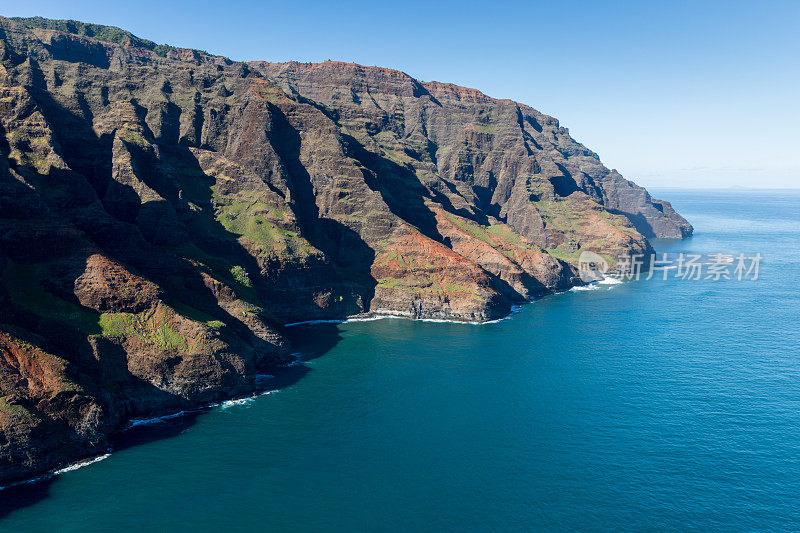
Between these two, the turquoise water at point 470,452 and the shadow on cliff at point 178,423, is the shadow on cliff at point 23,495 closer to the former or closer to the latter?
the shadow on cliff at point 178,423

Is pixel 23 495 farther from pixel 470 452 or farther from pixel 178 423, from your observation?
pixel 470 452

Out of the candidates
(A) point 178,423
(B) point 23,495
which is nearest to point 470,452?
(A) point 178,423

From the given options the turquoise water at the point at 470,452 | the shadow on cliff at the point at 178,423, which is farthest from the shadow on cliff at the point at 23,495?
the turquoise water at the point at 470,452

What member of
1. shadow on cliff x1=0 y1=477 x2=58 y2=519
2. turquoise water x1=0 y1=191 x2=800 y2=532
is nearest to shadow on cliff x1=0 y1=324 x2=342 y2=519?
shadow on cliff x1=0 y1=477 x2=58 y2=519

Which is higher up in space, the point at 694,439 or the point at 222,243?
the point at 222,243

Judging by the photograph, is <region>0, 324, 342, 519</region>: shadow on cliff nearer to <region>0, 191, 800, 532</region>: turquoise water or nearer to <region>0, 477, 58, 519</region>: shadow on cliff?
<region>0, 477, 58, 519</region>: shadow on cliff

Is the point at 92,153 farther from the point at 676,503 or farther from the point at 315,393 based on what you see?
the point at 676,503

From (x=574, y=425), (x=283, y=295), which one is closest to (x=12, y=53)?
(x=283, y=295)

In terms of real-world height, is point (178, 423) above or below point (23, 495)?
above
